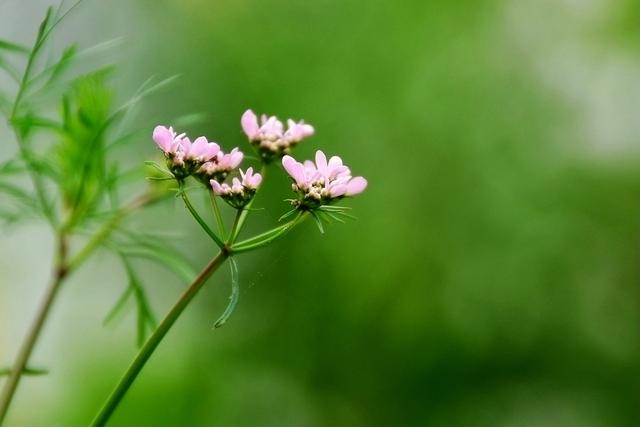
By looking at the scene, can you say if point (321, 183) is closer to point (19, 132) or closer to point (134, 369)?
point (134, 369)

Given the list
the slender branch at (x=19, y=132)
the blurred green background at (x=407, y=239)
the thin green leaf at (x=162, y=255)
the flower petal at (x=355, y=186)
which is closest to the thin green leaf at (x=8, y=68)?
the slender branch at (x=19, y=132)

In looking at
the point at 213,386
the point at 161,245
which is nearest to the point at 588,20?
the point at 213,386

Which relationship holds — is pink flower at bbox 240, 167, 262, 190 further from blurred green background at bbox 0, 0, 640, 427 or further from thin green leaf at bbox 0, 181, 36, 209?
blurred green background at bbox 0, 0, 640, 427

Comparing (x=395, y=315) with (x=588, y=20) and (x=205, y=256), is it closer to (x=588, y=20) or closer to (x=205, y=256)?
(x=205, y=256)

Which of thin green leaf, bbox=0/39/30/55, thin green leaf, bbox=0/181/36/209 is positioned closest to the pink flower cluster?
thin green leaf, bbox=0/39/30/55

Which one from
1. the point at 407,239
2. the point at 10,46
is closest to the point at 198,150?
the point at 10,46

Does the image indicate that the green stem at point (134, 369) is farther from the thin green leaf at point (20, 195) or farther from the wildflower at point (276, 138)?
the thin green leaf at point (20, 195)

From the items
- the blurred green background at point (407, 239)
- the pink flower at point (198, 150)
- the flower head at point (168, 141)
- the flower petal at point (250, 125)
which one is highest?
the blurred green background at point (407, 239)
